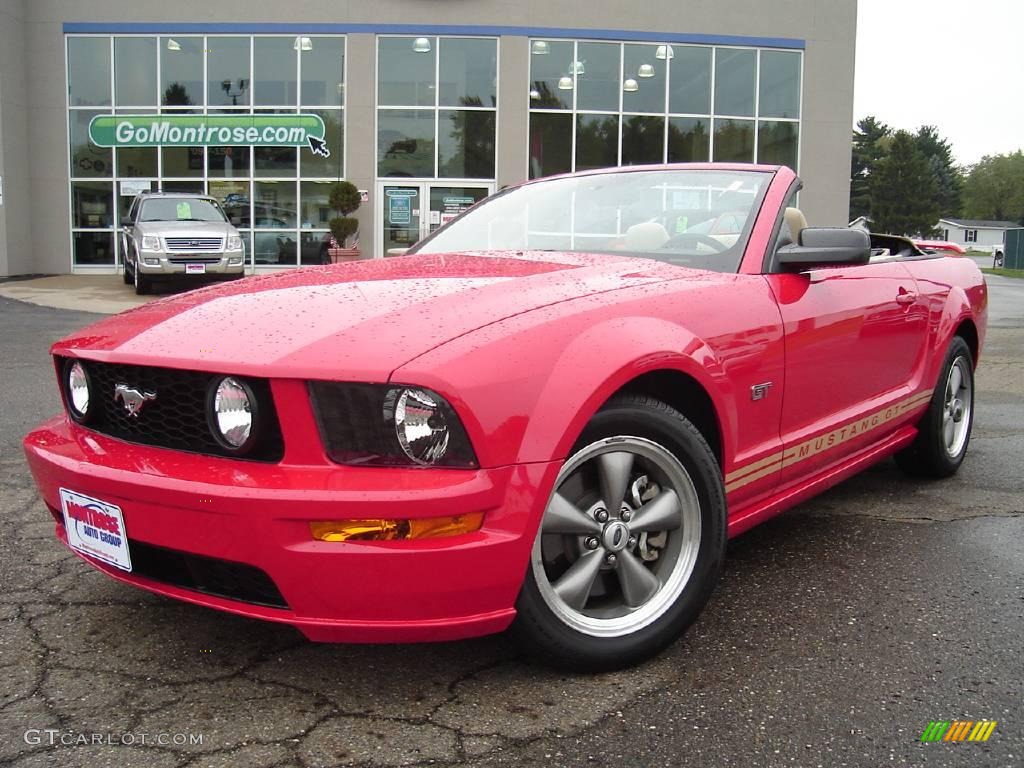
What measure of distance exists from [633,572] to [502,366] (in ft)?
2.29

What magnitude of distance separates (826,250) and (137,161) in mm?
22316

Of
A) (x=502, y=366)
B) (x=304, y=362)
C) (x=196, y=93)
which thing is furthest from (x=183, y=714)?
(x=196, y=93)

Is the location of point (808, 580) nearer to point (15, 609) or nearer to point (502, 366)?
point (502, 366)

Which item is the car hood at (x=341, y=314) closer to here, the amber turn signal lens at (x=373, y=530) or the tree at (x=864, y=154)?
the amber turn signal lens at (x=373, y=530)

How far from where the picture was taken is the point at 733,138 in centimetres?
2308

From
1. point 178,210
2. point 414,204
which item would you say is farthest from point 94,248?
point 414,204

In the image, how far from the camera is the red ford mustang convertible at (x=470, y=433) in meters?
2.06

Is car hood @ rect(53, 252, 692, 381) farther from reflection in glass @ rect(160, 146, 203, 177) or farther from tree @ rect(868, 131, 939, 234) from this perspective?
tree @ rect(868, 131, 939, 234)

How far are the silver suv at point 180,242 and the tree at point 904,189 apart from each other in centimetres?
7413

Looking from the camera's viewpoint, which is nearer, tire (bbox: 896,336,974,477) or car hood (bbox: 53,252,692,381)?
car hood (bbox: 53,252,692,381)

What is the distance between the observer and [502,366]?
2145 mm

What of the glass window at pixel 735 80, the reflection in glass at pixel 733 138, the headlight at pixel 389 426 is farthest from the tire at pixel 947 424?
the glass window at pixel 735 80

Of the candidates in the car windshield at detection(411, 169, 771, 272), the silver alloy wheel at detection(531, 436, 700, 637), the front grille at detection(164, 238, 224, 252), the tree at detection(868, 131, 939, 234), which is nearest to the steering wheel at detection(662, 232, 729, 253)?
the car windshield at detection(411, 169, 771, 272)

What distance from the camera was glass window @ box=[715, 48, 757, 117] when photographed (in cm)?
2273
